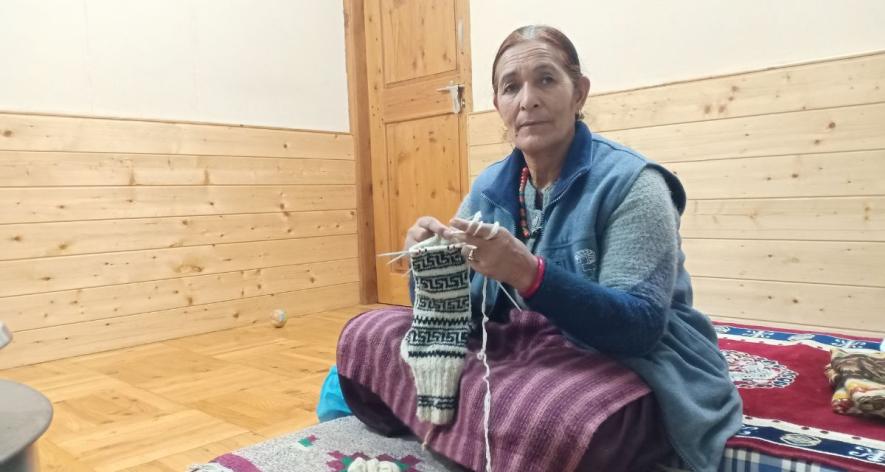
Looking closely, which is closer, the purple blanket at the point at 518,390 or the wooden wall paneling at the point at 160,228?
the purple blanket at the point at 518,390

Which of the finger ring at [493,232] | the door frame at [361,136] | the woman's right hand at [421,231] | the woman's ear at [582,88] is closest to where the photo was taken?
the finger ring at [493,232]

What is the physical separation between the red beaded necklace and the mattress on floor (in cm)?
51

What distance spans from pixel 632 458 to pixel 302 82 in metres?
2.91

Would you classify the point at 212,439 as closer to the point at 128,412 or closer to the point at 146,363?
the point at 128,412

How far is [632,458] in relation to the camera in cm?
115

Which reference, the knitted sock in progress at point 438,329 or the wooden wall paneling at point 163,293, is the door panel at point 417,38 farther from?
the knitted sock in progress at point 438,329

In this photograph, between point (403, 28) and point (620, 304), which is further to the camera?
point (403, 28)

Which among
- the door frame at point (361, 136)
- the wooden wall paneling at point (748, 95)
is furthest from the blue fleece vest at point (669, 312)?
the door frame at point (361, 136)

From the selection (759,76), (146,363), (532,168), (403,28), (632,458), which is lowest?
(146,363)

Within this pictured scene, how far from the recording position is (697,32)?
8.16 ft

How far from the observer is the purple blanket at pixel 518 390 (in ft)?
3.51

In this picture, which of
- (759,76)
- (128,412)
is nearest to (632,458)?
(128,412)

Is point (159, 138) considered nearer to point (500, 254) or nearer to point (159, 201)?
point (159, 201)

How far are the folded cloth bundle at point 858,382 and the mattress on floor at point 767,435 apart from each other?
2cm
